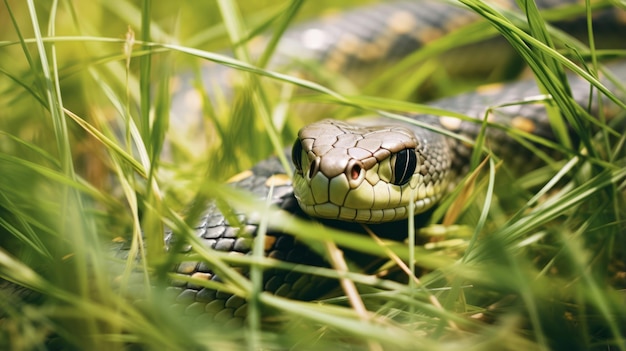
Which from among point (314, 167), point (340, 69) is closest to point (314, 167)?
point (314, 167)

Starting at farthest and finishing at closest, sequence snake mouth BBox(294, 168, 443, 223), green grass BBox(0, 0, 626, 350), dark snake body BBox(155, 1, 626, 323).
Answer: dark snake body BBox(155, 1, 626, 323) → snake mouth BBox(294, 168, 443, 223) → green grass BBox(0, 0, 626, 350)

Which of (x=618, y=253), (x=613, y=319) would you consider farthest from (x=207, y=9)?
(x=613, y=319)

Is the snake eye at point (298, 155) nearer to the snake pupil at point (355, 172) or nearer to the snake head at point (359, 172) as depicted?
the snake head at point (359, 172)

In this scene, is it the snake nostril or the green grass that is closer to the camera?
the green grass

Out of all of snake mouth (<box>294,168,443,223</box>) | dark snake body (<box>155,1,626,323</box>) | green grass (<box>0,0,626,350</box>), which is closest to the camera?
green grass (<box>0,0,626,350</box>)

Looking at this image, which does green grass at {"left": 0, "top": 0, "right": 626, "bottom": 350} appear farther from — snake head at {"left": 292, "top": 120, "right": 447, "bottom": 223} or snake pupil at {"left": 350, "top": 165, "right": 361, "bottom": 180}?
snake pupil at {"left": 350, "top": 165, "right": 361, "bottom": 180}

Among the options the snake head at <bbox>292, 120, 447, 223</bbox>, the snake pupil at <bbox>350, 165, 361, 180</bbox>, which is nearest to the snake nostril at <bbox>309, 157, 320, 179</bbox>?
the snake head at <bbox>292, 120, 447, 223</bbox>

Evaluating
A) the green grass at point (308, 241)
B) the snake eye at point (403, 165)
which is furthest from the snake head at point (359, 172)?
the green grass at point (308, 241)

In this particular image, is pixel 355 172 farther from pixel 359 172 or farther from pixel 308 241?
pixel 308 241
